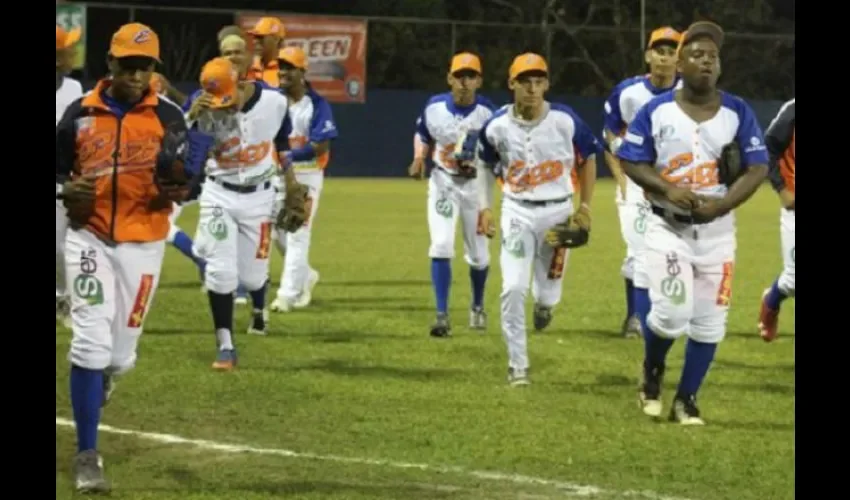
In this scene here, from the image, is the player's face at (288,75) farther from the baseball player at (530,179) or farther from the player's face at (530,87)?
the player's face at (530,87)

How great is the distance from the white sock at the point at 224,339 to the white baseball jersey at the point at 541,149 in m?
2.31

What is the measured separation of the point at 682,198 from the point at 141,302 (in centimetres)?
320

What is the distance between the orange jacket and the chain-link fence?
32851 mm

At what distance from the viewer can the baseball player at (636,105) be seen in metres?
12.8

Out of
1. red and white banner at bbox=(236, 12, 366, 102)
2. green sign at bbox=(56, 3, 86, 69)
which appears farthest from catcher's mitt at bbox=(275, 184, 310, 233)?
red and white banner at bbox=(236, 12, 366, 102)

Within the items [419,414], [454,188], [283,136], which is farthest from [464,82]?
[419,414]

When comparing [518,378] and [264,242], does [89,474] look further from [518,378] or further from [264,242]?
[264,242]

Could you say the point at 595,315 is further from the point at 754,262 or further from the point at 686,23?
the point at 686,23

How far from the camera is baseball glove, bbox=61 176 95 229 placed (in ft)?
26.2

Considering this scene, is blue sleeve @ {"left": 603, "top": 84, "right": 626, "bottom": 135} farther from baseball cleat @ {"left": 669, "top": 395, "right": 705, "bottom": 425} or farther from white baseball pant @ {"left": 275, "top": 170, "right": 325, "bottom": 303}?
baseball cleat @ {"left": 669, "top": 395, "right": 705, "bottom": 425}

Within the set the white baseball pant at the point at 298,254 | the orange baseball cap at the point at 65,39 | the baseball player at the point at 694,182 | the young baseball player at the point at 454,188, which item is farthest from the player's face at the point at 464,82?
the baseball player at the point at 694,182

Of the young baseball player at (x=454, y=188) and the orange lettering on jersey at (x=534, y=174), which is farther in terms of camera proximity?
the young baseball player at (x=454, y=188)

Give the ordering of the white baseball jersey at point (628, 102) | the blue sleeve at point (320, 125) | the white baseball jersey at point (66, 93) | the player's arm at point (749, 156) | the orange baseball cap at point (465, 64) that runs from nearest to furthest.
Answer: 1. the player's arm at point (749, 156)
2. the white baseball jersey at point (628, 102)
3. the white baseball jersey at point (66, 93)
4. the orange baseball cap at point (465, 64)
5. the blue sleeve at point (320, 125)

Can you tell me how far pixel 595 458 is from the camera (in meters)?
8.81
